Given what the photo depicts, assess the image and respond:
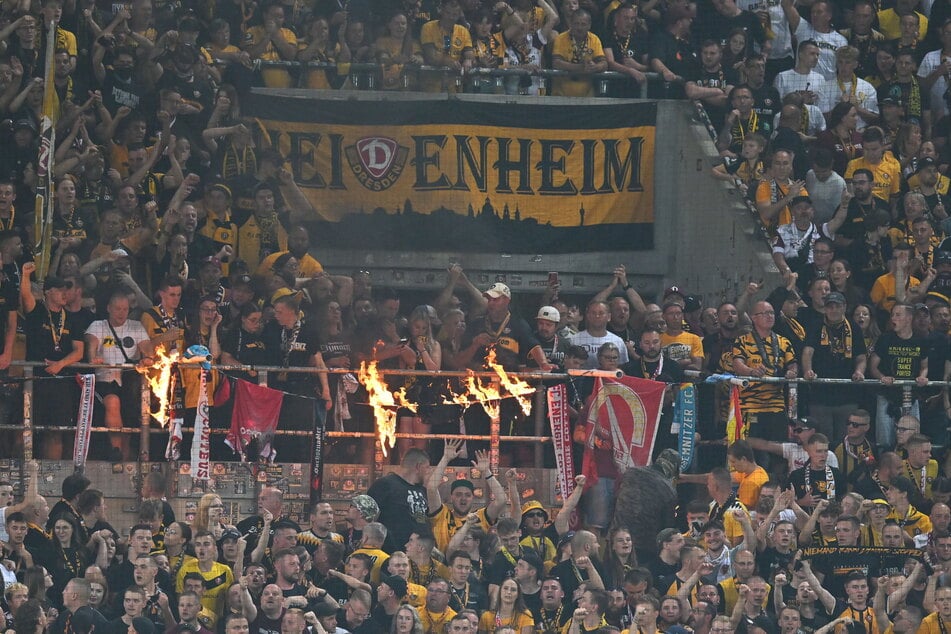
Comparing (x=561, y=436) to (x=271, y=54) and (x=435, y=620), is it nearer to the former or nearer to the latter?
(x=435, y=620)

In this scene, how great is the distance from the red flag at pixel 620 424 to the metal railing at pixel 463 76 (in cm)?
492

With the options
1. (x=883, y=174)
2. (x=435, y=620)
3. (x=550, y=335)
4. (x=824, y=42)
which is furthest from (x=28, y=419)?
(x=824, y=42)

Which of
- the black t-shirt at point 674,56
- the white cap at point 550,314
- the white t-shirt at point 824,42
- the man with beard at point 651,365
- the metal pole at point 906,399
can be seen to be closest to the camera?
the man with beard at point 651,365

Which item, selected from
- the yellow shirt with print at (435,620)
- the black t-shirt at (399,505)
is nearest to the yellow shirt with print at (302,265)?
the black t-shirt at (399,505)

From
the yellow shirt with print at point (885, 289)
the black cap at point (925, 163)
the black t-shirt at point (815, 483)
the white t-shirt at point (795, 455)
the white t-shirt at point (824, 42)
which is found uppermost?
the white t-shirt at point (824, 42)

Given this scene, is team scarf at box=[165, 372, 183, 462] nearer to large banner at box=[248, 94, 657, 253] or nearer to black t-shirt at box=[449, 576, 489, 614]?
black t-shirt at box=[449, 576, 489, 614]

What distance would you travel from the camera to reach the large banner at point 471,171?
70.9ft

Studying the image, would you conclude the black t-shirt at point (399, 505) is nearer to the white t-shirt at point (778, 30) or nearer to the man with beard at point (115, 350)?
the man with beard at point (115, 350)

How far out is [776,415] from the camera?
1866 centimetres

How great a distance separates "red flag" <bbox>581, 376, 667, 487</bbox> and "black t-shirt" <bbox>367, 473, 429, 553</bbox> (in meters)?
1.47

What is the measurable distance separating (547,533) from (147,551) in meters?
3.17

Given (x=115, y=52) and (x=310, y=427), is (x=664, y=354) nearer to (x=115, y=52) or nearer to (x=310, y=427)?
(x=310, y=427)

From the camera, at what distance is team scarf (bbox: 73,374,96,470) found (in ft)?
56.0

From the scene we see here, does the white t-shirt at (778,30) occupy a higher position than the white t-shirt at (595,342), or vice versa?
the white t-shirt at (778,30)
